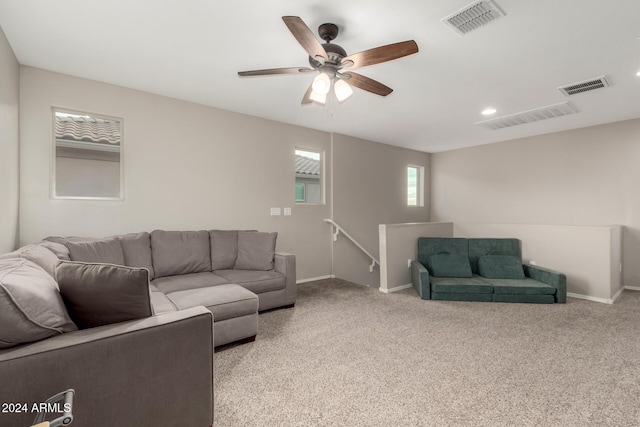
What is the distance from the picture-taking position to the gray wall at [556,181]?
4.43 m

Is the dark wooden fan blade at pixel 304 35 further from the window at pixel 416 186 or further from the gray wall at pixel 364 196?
the window at pixel 416 186

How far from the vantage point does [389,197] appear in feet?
20.2

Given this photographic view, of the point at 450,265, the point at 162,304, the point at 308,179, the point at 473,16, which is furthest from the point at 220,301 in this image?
the point at 450,265

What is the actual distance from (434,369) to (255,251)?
7.77 feet

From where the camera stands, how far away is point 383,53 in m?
2.01

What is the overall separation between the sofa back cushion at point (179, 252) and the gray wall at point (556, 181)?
5.44 m

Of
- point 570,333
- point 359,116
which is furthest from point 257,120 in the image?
point 570,333

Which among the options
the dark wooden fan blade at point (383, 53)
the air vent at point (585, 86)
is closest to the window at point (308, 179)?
the dark wooden fan blade at point (383, 53)

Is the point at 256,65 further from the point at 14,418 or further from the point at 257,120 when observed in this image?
the point at 14,418

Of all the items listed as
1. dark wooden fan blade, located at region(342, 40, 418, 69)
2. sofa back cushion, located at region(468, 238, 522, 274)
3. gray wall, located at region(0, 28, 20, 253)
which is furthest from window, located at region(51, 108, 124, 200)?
sofa back cushion, located at region(468, 238, 522, 274)

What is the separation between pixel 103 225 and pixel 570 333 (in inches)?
196

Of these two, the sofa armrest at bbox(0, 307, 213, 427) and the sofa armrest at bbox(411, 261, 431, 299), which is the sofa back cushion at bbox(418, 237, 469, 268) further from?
the sofa armrest at bbox(0, 307, 213, 427)

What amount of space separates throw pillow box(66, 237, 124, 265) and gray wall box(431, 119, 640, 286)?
20.6 ft

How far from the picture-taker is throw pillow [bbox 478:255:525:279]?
4.18 metres
